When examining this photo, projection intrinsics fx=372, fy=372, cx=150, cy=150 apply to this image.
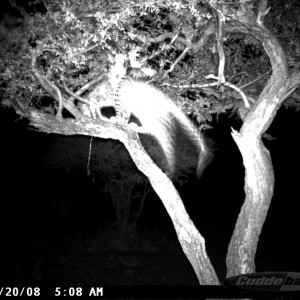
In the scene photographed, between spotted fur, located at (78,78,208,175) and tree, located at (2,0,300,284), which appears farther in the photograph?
spotted fur, located at (78,78,208,175)

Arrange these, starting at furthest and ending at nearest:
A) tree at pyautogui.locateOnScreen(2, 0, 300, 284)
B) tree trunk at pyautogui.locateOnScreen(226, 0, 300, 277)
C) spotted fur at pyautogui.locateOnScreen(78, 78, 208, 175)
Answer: spotted fur at pyautogui.locateOnScreen(78, 78, 208, 175)
tree trunk at pyautogui.locateOnScreen(226, 0, 300, 277)
tree at pyautogui.locateOnScreen(2, 0, 300, 284)

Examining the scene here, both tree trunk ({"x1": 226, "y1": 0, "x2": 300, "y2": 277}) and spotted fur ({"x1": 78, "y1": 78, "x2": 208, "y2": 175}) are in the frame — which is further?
spotted fur ({"x1": 78, "y1": 78, "x2": 208, "y2": 175})

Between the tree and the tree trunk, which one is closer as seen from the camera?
the tree

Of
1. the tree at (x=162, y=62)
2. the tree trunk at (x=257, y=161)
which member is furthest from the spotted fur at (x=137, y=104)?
the tree trunk at (x=257, y=161)

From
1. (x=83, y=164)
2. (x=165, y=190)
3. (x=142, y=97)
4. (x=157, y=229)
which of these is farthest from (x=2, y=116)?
(x=165, y=190)

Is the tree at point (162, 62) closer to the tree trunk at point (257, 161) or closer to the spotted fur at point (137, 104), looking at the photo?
the tree trunk at point (257, 161)

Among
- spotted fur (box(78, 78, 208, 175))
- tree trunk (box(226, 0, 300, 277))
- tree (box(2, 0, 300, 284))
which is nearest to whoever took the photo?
tree (box(2, 0, 300, 284))

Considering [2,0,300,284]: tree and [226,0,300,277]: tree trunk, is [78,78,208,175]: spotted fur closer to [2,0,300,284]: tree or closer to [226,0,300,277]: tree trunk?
[2,0,300,284]: tree

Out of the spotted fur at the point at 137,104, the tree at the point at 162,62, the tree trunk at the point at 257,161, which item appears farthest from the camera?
the spotted fur at the point at 137,104

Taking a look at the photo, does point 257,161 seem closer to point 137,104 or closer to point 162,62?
point 162,62

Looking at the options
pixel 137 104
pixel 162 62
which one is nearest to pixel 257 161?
pixel 162 62

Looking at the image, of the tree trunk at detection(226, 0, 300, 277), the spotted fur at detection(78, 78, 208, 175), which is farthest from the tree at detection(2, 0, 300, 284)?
the spotted fur at detection(78, 78, 208, 175)

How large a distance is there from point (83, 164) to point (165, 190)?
1119cm

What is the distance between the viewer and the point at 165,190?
5688 millimetres
